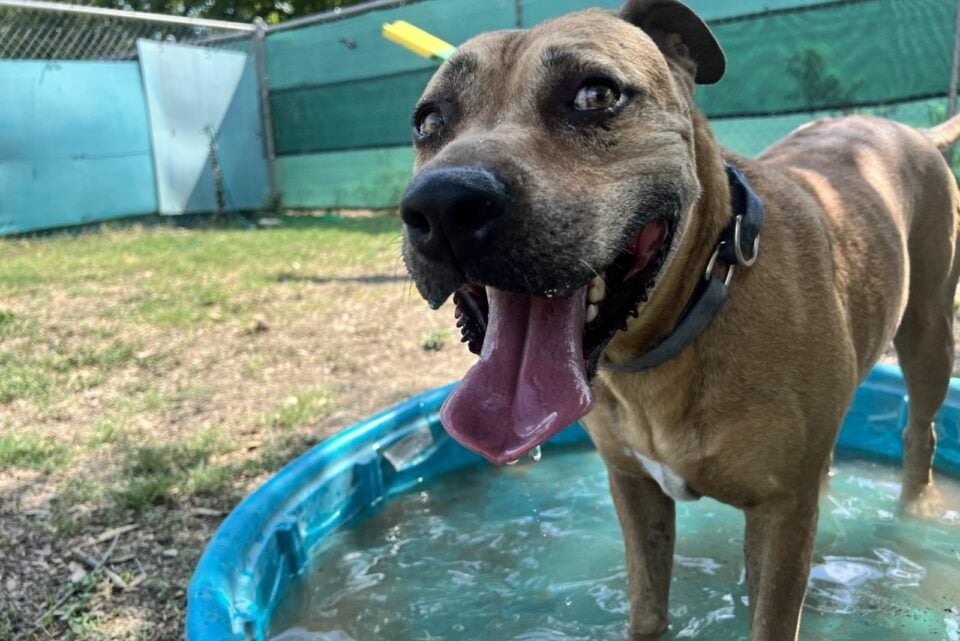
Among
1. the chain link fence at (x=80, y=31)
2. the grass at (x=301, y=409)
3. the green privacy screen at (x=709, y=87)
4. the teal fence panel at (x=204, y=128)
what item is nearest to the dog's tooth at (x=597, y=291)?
the grass at (x=301, y=409)

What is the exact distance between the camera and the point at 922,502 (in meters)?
3.81

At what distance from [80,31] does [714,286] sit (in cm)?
1214

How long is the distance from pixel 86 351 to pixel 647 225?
4.72m

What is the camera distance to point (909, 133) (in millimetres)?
3648

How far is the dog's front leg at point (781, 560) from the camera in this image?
239 cm

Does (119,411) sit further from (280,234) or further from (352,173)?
(352,173)

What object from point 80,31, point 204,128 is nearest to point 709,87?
point 204,128

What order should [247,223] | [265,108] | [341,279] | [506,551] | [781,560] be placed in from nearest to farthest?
[781,560]
[506,551]
[341,279]
[247,223]
[265,108]

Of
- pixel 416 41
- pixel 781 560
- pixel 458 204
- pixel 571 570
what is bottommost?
pixel 571 570

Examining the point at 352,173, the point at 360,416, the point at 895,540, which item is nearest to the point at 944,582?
the point at 895,540

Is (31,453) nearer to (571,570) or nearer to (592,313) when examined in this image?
(571,570)

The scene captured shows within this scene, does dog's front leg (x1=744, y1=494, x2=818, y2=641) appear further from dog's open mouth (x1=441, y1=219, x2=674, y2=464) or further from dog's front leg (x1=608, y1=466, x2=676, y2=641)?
dog's open mouth (x1=441, y1=219, x2=674, y2=464)

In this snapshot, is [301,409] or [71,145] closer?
[301,409]

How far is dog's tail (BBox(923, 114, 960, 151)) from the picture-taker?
12.7 feet
